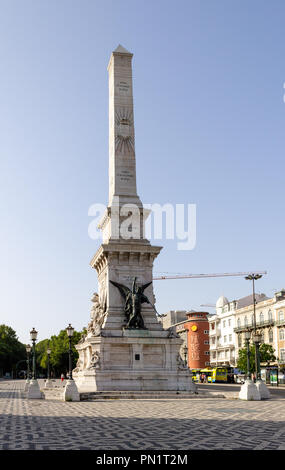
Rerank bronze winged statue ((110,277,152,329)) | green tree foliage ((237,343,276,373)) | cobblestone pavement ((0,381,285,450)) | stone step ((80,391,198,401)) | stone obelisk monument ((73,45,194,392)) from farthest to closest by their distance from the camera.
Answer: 1. green tree foliage ((237,343,276,373))
2. bronze winged statue ((110,277,152,329))
3. stone obelisk monument ((73,45,194,392))
4. stone step ((80,391,198,401))
5. cobblestone pavement ((0,381,285,450))

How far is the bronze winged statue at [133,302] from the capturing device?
3369 centimetres

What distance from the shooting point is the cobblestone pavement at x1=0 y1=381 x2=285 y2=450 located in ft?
39.4

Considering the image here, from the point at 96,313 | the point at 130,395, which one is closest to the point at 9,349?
the point at 96,313

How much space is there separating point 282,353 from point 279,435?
199ft

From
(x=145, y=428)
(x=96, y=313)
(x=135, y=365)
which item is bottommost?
(x=145, y=428)

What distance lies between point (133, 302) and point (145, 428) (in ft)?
62.2

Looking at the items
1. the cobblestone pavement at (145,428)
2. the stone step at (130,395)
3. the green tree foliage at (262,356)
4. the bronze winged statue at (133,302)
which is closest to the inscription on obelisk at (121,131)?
the bronze winged statue at (133,302)

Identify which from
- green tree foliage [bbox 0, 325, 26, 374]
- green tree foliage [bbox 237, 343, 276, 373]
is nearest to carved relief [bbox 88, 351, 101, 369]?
green tree foliage [bbox 237, 343, 276, 373]

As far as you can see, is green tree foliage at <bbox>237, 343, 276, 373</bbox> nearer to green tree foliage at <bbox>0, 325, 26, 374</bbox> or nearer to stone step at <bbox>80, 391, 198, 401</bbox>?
stone step at <bbox>80, 391, 198, 401</bbox>

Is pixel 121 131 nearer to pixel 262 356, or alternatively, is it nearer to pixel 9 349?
pixel 262 356

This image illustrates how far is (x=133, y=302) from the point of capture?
111ft

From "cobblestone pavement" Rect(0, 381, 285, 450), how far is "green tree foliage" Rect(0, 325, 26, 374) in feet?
357

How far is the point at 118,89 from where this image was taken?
3972 centimetres

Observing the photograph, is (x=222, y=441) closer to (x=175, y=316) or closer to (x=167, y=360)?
(x=167, y=360)
